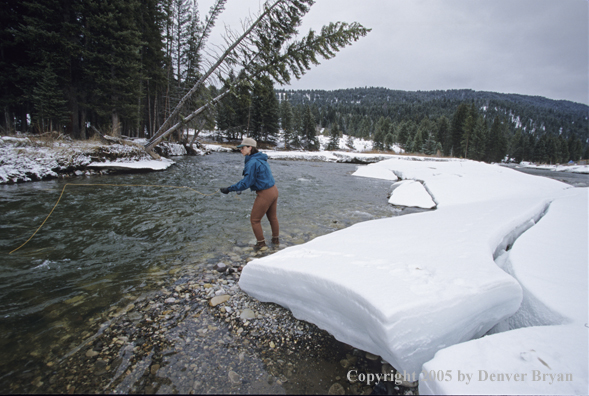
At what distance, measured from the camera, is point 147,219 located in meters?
6.05

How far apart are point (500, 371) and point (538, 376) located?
0.67 ft

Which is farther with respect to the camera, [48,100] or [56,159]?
[48,100]

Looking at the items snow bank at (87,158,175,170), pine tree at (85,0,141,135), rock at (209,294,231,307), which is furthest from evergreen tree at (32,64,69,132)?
rock at (209,294,231,307)

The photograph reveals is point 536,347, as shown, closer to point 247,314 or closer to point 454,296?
point 454,296

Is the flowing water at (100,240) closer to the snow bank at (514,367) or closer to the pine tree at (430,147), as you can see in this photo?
the snow bank at (514,367)

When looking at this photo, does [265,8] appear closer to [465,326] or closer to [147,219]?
[147,219]

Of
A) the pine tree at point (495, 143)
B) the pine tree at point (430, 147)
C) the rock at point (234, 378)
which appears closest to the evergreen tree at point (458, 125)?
the pine tree at point (430, 147)

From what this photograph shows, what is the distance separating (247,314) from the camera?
2.67 meters

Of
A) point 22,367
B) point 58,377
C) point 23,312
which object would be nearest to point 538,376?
point 58,377

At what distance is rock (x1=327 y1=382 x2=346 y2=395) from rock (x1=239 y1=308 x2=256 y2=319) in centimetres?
110

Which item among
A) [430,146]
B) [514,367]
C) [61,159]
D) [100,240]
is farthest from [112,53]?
[430,146]

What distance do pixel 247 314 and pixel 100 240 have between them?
153 inches

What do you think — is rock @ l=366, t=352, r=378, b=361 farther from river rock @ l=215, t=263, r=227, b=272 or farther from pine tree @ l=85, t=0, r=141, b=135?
pine tree @ l=85, t=0, r=141, b=135

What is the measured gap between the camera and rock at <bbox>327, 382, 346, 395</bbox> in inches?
70.1
